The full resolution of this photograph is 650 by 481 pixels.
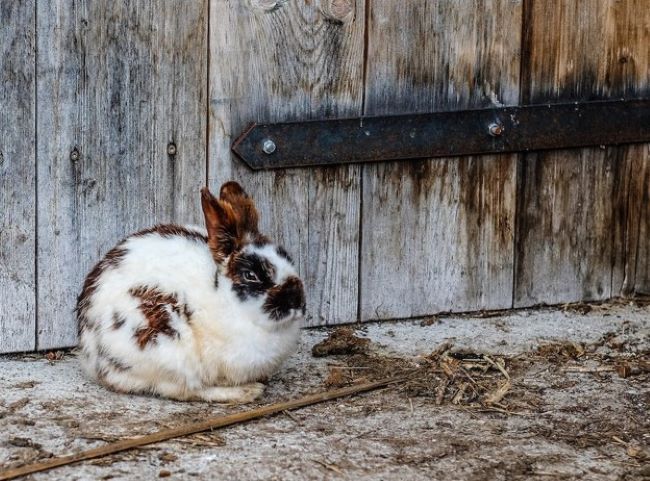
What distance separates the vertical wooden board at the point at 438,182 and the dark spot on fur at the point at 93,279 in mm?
1068

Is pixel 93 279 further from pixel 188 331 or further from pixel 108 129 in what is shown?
pixel 108 129

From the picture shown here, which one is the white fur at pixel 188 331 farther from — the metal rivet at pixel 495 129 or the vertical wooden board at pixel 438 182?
the metal rivet at pixel 495 129

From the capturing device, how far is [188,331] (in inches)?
148

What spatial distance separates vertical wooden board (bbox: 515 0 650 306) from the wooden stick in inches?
40.7

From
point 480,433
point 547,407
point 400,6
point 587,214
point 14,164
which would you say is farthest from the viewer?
point 587,214

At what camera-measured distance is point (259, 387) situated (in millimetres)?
3902

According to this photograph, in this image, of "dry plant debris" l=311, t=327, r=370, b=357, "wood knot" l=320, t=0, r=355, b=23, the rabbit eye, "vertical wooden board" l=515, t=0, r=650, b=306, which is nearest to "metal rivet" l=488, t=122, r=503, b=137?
"vertical wooden board" l=515, t=0, r=650, b=306

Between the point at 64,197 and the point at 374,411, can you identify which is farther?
the point at 64,197

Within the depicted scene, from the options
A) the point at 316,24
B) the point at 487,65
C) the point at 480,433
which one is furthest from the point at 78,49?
the point at 480,433

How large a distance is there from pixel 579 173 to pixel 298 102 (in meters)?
1.21

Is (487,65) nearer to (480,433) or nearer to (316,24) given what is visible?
(316,24)

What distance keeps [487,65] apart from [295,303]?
1420 millimetres

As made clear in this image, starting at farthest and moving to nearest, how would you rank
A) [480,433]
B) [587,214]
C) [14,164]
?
1. [587,214]
2. [14,164]
3. [480,433]

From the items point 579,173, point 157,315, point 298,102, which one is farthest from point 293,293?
point 579,173
